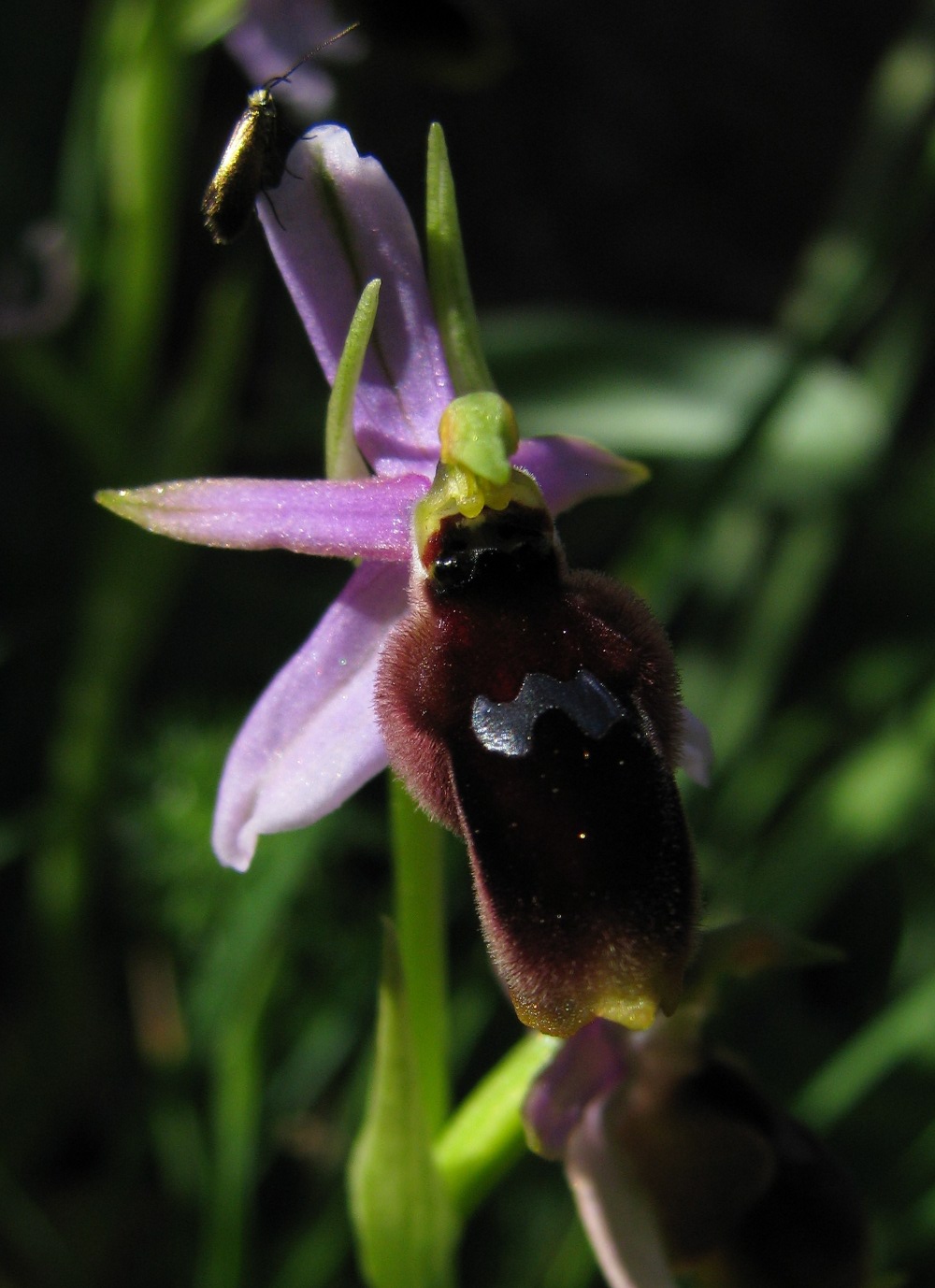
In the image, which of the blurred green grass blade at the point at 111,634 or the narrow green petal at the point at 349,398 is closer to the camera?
the narrow green petal at the point at 349,398

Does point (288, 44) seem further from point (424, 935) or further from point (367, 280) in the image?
point (424, 935)

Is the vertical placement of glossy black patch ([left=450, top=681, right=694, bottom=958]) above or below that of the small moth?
below

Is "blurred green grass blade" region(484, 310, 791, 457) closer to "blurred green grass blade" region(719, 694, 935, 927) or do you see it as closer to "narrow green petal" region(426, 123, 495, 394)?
"blurred green grass blade" region(719, 694, 935, 927)

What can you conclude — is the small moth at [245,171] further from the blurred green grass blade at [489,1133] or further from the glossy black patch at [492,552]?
the blurred green grass blade at [489,1133]

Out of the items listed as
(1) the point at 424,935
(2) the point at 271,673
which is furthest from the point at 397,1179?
(2) the point at 271,673

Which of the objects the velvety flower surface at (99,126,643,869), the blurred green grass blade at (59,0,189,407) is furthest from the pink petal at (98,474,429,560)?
the blurred green grass blade at (59,0,189,407)

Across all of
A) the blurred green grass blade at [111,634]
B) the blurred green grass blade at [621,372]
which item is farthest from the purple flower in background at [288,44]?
the blurred green grass blade at [621,372]

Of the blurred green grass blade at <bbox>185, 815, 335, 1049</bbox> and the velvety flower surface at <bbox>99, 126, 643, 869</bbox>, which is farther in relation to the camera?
the blurred green grass blade at <bbox>185, 815, 335, 1049</bbox>
